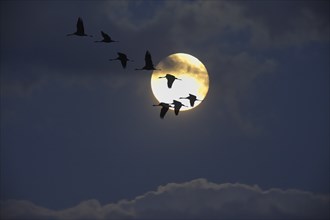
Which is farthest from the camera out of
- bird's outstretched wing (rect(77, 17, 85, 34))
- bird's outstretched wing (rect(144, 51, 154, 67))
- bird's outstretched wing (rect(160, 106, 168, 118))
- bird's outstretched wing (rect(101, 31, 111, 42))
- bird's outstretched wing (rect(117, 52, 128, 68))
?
bird's outstretched wing (rect(160, 106, 168, 118))

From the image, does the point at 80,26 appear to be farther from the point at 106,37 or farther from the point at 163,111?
the point at 163,111

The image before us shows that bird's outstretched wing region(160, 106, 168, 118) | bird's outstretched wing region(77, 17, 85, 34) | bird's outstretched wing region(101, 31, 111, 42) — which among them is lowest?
bird's outstretched wing region(160, 106, 168, 118)

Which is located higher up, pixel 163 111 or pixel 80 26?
pixel 80 26

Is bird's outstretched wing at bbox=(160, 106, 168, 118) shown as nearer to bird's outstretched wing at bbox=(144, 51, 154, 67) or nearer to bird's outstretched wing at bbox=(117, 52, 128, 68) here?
bird's outstretched wing at bbox=(144, 51, 154, 67)

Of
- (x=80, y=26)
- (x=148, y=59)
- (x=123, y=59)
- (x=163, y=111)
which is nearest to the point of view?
(x=80, y=26)

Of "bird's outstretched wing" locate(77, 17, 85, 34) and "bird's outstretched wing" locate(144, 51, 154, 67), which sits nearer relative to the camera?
"bird's outstretched wing" locate(77, 17, 85, 34)

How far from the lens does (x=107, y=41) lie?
160 metres

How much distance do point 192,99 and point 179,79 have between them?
3008 mm

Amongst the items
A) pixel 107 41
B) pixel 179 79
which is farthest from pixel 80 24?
pixel 179 79

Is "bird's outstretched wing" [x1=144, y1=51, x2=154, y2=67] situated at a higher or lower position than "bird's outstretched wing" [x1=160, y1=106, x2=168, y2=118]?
higher

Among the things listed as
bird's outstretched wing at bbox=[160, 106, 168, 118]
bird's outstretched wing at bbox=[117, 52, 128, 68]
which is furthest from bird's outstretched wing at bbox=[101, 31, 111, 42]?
bird's outstretched wing at bbox=[160, 106, 168, 118]

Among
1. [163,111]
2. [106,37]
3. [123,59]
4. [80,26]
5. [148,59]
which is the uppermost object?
[80,26]

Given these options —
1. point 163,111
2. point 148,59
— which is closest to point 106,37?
point 148,59

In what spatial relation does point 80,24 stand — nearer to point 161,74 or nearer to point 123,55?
point 123,55
